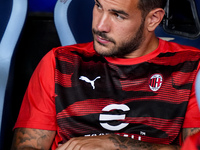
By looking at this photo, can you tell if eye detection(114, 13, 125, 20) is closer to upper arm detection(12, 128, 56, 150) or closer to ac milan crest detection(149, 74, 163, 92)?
ac milan crest detection(149, 74, 163, 92)

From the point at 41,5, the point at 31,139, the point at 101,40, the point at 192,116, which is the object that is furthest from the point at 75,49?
the point at 41,5

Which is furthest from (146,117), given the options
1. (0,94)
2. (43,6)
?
(43,6)

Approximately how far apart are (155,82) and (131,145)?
26cm

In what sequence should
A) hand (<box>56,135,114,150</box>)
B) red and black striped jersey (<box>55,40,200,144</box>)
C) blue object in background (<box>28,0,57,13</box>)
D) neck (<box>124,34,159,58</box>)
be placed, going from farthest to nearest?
blue object in background (<box>28,0,57,13</box>), neck (<box>124,34,159,58</box>), red and black striped jersey (<box>55,40,200,144</box>), hand (<box>56,135,114,150</box>)

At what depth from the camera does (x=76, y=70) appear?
1202 millimetres

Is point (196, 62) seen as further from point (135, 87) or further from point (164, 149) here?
point (164, 149)

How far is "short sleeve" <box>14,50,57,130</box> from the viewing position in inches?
44.8

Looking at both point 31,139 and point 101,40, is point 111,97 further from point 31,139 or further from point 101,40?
point 31,139

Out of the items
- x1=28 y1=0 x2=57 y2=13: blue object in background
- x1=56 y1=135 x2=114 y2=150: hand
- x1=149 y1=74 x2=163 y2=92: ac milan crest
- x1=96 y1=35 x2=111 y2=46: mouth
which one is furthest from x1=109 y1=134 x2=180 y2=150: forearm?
x1=28 y1=0 x2=57 y2=13: blue object in background

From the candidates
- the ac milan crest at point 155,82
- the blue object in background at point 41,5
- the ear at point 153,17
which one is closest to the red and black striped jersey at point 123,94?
the ac milan crest at point 155,82

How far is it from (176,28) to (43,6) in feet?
2.82

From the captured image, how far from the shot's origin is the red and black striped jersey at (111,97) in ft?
3.79

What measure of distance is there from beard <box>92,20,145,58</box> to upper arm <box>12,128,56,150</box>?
358mm

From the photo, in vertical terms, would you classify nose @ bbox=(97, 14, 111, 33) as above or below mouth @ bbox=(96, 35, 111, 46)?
above
